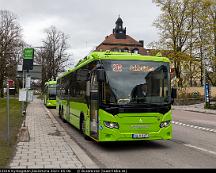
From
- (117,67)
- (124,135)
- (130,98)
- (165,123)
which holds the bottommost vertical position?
(124,135)

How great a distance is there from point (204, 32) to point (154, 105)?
4805cm

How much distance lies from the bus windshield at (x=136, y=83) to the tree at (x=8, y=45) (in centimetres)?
4020

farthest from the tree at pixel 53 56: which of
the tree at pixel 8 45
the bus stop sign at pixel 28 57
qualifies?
the bus stop sign at pixel 28 57

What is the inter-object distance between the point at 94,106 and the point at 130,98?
139 cm

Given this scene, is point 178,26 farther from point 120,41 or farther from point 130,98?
point 120,41

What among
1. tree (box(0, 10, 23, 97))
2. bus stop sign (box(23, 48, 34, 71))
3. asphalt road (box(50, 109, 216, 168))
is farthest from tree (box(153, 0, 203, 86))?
asphalt road (box(50, 109, 216, 168))

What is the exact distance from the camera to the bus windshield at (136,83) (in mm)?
12078

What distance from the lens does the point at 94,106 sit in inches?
507

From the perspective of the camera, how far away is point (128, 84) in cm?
1218

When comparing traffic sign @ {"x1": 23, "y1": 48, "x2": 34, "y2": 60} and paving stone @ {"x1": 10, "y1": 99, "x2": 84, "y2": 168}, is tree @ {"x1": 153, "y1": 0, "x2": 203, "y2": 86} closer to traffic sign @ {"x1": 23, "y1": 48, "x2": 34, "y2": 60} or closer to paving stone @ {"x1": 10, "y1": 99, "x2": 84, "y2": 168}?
traffic sign @ {"x1": 23, "y1": 48, "x2": 34, "y2": 60}

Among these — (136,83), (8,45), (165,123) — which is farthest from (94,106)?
(8,45)

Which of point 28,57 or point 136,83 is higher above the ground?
point 28,57

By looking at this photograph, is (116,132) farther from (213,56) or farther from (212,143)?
(213,56)

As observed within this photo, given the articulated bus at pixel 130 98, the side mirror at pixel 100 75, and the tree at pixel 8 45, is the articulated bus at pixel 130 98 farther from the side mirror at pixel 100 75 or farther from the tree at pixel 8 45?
the tree at pixel 8 45
